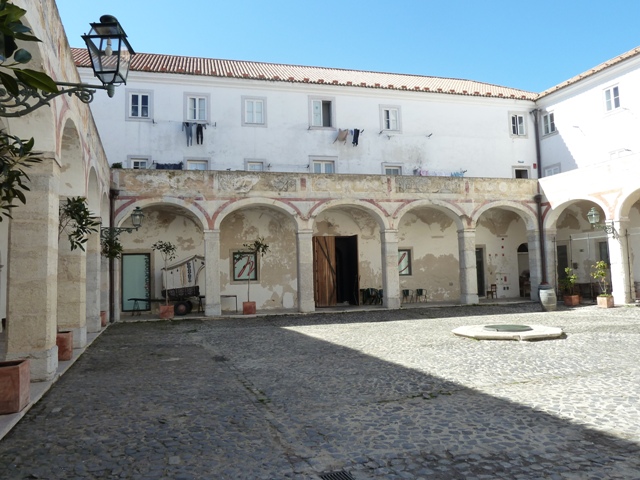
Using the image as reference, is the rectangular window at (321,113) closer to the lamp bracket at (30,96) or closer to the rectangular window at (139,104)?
the rectangular window at (139,104)

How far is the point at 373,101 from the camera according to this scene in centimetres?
2177

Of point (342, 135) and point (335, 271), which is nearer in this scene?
point (335, 271)

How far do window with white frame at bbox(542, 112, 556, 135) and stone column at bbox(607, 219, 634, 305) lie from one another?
762 centimetres

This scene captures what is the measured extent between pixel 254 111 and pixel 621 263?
14.6 m

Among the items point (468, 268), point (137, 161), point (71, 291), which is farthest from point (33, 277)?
point (468, 268)

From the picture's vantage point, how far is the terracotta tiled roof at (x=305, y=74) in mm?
20344

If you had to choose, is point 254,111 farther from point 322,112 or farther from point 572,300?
point 572,300

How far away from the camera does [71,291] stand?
9.49m

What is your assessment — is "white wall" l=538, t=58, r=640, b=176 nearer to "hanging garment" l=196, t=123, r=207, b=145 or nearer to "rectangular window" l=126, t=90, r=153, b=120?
"hanging garment" l=196, t=123, r=207, b=145

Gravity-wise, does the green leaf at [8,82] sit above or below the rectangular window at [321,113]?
below

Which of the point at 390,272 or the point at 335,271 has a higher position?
the point at 335,271

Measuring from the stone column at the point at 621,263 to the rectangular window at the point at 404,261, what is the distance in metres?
7.44

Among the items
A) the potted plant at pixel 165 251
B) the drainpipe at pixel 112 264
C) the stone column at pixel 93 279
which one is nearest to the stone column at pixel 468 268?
the potted plant at pixel 165 251

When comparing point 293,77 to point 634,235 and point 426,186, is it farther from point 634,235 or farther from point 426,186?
point 634,235
